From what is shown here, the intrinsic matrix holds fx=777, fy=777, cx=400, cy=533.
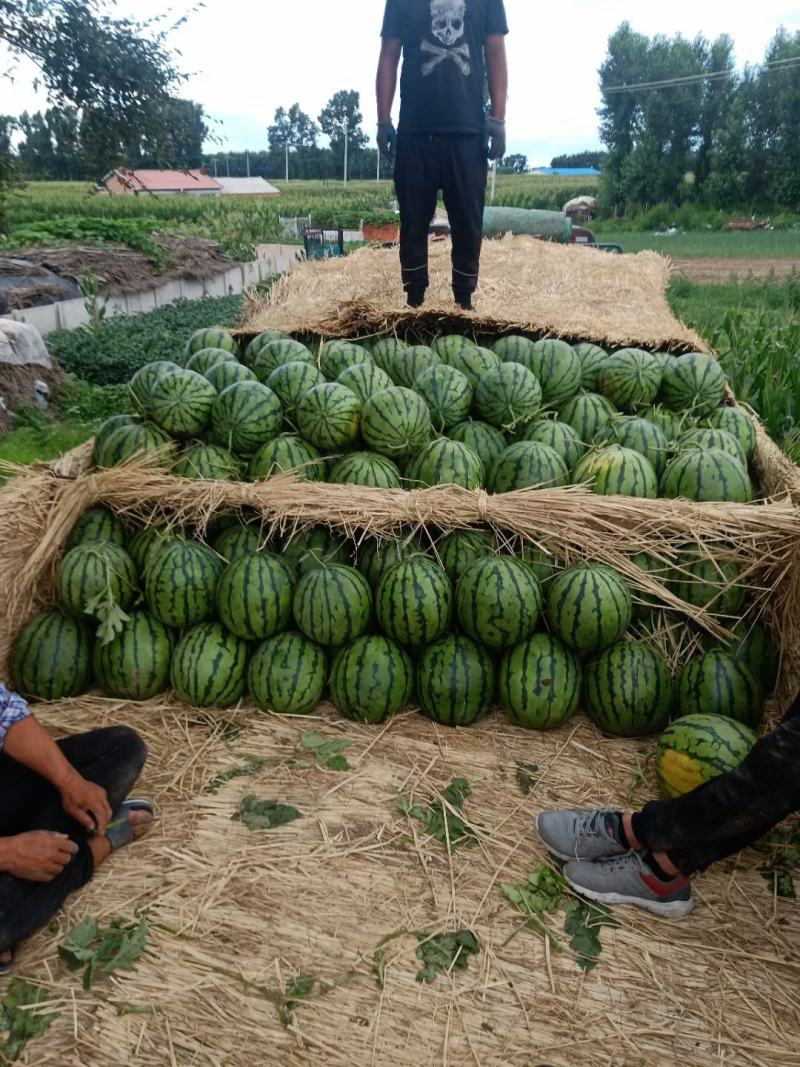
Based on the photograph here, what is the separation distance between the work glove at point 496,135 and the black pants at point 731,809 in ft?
17.3

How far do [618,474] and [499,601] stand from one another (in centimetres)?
87

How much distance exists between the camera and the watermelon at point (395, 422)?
3.49m

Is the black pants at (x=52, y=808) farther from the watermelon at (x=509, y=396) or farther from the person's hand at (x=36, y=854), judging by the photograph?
the watermelon at (x=509, y=396)

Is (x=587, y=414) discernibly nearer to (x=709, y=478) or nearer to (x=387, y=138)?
(x=709, y=478)

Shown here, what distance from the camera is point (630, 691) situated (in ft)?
9.66

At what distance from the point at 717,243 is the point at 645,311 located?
2484cm

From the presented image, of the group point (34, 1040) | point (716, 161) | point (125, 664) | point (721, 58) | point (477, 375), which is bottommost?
point (34, 1040)

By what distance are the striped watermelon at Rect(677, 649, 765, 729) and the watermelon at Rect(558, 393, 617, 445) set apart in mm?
1258

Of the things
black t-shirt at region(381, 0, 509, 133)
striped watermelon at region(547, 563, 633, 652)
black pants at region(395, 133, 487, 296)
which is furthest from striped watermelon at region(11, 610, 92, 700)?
black t-shirt at region(381, 0, 509, 133)

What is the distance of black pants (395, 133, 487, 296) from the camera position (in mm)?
5758

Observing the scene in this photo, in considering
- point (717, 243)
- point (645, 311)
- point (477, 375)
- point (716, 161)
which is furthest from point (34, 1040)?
point (716, 161)

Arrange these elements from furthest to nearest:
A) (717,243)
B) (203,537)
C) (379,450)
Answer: (717,243) → (379,450) → (203,537)

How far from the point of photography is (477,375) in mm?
4039

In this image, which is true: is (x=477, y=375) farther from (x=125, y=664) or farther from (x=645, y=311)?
(x=645, y=311)
